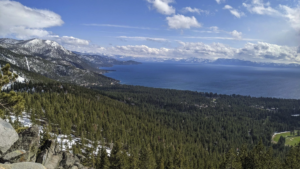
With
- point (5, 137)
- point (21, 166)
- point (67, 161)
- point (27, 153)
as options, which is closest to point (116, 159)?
point (67, 161)

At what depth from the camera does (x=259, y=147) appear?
63.6 meters

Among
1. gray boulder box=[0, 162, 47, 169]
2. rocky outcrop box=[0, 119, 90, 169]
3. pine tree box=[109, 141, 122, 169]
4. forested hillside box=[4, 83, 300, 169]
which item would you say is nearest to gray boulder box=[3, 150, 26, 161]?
rocky outcrop box=[0, 119, 90, 169]

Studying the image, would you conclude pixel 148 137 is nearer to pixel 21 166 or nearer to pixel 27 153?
pixel 27 153

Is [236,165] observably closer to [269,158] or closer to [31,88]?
[269,158]

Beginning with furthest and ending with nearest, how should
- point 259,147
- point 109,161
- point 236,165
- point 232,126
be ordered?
point 232,126
point 259,147
point 236,165
point 109,161

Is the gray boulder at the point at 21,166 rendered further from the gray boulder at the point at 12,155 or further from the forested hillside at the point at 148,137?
the forested hillside at the point at 148,137

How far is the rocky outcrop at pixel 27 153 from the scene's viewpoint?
713 inches

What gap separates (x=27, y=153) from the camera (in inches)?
841

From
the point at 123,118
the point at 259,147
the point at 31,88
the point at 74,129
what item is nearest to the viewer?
the point at 259,147

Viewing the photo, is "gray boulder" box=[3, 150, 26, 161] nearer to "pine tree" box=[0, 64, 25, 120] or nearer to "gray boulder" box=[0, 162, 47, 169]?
"gray boulder" box=[0, 162, 47, 169]

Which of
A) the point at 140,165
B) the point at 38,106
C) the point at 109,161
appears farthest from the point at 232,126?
the point at 38,106

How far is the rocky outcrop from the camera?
713 inches

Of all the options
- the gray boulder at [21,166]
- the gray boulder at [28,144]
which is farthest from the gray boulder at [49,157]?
the gray boulder at [21,166]

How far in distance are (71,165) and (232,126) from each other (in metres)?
194
